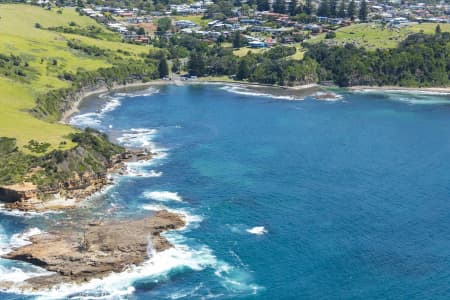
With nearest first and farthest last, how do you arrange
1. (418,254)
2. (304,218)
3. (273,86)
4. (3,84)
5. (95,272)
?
(95,272) < (418,254) < (304,218) < (3,84) < (273,86)

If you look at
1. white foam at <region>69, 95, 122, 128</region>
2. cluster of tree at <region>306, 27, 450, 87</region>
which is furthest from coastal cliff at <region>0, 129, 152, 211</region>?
cluster of tree at <region>306, 27, 450, 87</region>

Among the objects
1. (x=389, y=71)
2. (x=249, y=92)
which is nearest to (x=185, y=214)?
(x=249, y=92)

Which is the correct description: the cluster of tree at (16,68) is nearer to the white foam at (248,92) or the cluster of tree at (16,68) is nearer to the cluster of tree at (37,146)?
the cluster of tree at (37,146)

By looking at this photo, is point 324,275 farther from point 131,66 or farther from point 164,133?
point 131,66

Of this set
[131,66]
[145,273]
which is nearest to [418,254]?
[145,273]

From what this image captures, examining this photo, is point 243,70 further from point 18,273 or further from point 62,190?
point 18,273

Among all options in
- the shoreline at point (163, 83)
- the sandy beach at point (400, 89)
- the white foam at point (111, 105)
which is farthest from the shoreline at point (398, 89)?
the white foam at point (111, 105)
